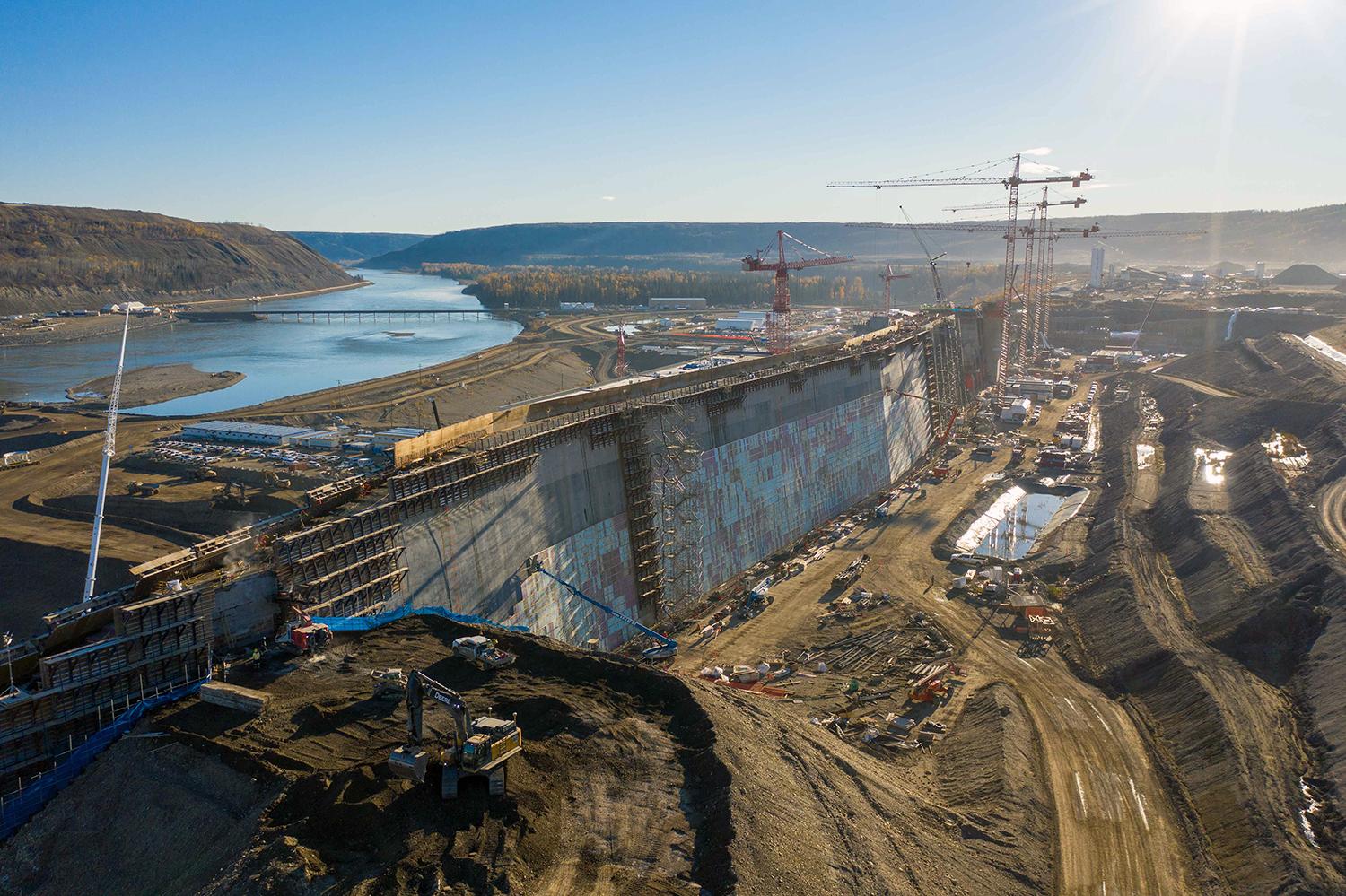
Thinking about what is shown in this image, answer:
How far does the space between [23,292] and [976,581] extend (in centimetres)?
18440

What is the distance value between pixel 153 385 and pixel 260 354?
37237 mm

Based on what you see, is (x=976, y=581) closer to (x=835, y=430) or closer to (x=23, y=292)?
(x=835, y=430)

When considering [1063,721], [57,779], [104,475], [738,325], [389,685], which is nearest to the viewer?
[57,779]

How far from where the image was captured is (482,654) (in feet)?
82.2

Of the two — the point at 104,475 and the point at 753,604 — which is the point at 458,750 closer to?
the point at 753,604

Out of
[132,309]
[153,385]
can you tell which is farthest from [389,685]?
[132,309]

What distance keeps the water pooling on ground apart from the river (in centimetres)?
7679

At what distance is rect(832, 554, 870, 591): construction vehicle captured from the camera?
47594 mm

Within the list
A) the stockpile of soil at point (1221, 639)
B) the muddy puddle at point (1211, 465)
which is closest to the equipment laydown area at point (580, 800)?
the stockpile of soil at point (1221, 639)

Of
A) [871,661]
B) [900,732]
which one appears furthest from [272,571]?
[871,661]

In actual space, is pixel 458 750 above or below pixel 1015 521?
above

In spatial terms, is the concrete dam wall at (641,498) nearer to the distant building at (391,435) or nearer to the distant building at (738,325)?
the distant building at (391,435)

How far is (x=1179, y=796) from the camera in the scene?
27.9m

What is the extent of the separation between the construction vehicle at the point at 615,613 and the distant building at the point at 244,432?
3974 centimetres
